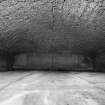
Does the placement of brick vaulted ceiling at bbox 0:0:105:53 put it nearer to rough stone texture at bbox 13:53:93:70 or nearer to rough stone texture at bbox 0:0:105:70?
rough stone texture at bbox 0:0:105:70

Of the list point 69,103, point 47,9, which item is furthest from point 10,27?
point 69,103

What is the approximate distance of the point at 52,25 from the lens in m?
0.98

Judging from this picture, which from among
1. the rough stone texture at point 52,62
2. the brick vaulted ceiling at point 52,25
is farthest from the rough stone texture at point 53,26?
the rough stone texture at point 52,62

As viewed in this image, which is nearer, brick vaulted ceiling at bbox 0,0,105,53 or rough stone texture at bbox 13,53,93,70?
brick vaulted ceiling at bbox 0,0,105,53

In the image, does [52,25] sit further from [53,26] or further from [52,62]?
[52,62]

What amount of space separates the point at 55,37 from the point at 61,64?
16.4 inches

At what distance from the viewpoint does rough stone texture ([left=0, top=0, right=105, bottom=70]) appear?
2.64 feet

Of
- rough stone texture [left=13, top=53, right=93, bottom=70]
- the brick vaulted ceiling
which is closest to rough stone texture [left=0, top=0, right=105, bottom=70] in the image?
the brick vaulted ceiling

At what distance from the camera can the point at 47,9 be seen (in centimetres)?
83

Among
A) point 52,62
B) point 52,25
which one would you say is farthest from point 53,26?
point 52,62

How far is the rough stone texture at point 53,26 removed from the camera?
805 millimetres

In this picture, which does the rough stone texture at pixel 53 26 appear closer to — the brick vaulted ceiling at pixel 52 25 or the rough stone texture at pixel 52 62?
the brick vaulted ceiling at pixel 52 25

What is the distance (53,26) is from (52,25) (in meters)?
0.02

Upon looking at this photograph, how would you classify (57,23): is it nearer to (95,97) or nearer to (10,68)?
(95,97)
